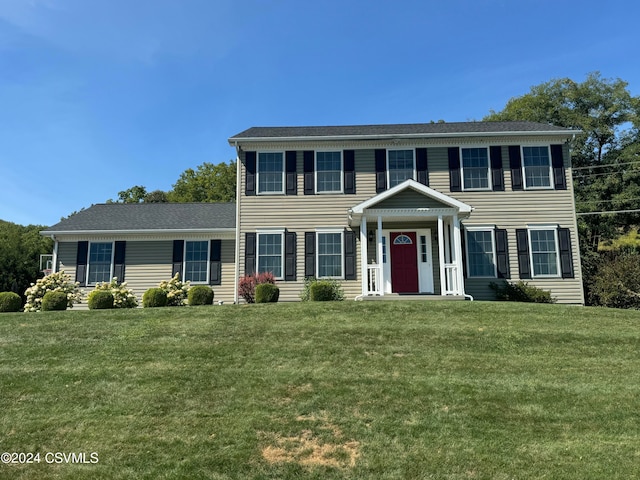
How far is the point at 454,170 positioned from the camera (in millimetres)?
16141

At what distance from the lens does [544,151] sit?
16.1 m

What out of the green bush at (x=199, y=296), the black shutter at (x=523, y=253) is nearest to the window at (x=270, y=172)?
the green bush at (x=199, y=296)

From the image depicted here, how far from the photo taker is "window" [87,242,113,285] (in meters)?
16.7

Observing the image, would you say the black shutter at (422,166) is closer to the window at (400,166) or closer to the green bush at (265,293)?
the window at (400,166)

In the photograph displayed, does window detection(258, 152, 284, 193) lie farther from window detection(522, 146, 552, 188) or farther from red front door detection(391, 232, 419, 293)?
window detection(522, 146, 552, 188)

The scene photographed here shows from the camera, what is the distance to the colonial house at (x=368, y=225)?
50.5 ft

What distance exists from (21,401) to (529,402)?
22.4 ft

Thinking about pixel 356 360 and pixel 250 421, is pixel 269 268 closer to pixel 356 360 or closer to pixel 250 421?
pixel 356 360

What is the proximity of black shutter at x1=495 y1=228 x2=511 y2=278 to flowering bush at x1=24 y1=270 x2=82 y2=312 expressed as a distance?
1360 cm

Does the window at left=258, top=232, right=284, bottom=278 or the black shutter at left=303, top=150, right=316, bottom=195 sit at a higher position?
the black shutter at left=303, top=150, right=316, bottom=195

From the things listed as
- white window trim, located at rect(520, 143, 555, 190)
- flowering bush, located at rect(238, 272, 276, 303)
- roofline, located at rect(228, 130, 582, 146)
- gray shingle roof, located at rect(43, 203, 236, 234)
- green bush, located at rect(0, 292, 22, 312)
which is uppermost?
roofline, located at rect(228, 130, 582, 146)

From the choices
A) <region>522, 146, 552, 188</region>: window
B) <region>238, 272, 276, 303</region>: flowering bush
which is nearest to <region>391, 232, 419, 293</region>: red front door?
<region>238, 272, 276, 303</region>: flowering bush

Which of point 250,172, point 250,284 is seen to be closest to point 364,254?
point 250,284

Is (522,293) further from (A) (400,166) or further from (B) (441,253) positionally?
(A) (400,166)
